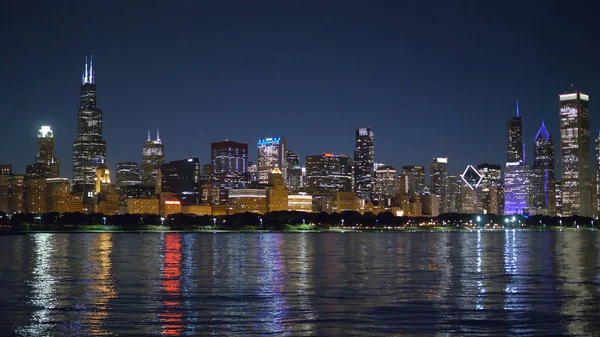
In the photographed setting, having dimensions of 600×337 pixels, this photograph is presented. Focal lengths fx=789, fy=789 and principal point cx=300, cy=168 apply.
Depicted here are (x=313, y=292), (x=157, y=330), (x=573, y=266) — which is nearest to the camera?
(x=157, y=330)

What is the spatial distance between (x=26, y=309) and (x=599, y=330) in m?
26.4

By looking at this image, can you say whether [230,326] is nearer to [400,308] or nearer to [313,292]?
[400,308]

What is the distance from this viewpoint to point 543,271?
64.4 metres

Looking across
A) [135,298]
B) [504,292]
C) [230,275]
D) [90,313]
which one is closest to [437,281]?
[504,292]

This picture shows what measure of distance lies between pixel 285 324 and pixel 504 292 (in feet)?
60.4

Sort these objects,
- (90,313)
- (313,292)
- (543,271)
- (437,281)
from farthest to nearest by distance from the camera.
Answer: (543,271)
(437,281)
(313,292)
(90,313)

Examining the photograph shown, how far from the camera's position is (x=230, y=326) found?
33.5 meters

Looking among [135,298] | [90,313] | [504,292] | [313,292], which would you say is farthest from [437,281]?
[90,313]

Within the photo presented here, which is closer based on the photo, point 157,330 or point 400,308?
point 157,330

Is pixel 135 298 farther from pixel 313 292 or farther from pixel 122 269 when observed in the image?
pixel 122 269

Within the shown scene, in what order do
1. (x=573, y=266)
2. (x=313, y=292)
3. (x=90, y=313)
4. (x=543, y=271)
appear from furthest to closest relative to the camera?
(x=573, y=266) < (x=543, y=271) < (x=313, y=292) < (x=90, y=313)

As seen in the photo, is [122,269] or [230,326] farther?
[122,269]

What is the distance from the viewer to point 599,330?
3234 centimetres

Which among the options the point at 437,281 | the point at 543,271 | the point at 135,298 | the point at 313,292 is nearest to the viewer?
the point at 135,298
